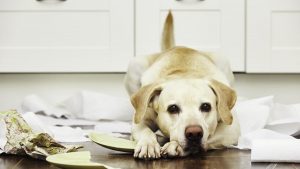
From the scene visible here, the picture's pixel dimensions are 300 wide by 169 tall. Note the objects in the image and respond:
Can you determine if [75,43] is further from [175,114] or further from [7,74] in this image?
[175,114]

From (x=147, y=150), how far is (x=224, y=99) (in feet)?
1.10

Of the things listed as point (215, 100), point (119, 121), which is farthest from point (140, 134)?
point (119, 121)

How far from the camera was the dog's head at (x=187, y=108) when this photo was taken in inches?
76.2

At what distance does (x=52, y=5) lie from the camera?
343 centimetres

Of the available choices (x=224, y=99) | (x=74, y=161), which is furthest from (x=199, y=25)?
(x=74, y=161)

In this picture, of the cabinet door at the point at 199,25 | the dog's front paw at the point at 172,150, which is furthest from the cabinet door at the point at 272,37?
the dog's front paw at the point at 172,150

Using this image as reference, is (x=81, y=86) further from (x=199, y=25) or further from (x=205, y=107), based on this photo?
(x=205, y=107)

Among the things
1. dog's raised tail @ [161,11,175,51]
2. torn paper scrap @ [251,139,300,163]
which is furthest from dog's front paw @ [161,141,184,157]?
dog's raised tail @ [161,11,175,51]

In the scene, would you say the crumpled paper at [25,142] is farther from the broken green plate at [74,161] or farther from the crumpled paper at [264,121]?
the crumpled paper at [264,121]

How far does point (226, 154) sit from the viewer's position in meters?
2.06

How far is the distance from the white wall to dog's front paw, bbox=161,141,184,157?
5.19 feet

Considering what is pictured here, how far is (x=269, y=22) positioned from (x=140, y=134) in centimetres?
156

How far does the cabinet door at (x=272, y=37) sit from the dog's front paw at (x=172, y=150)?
1538 mm

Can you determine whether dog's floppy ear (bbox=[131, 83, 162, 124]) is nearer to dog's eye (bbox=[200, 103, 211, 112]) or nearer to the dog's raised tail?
dog's eye (bbox=[200, 103, 211, 112])
